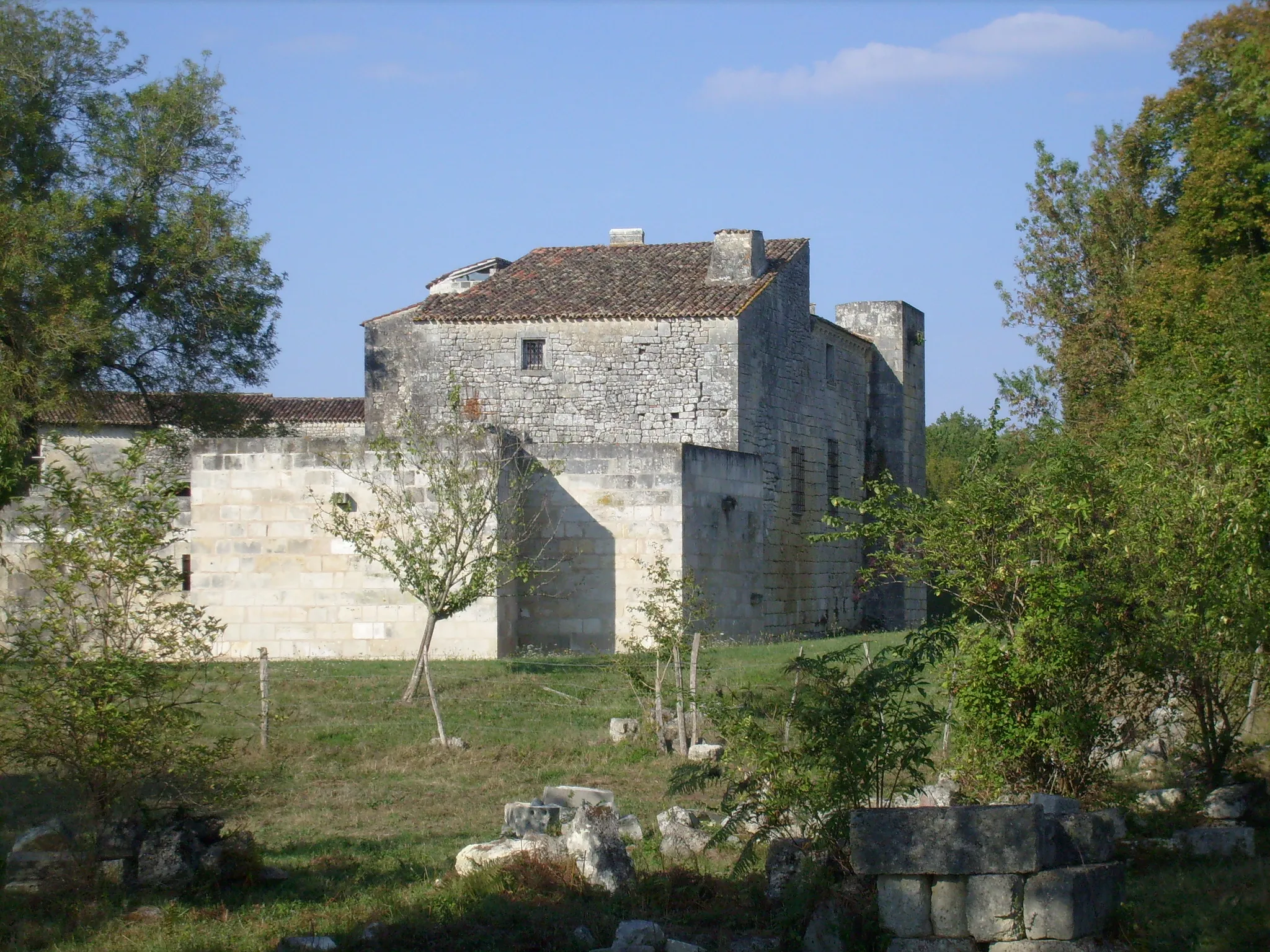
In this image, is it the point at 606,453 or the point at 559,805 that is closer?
the point at 559,805

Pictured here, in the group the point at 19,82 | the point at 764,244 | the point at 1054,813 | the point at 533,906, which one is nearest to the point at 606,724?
the point at 533,906

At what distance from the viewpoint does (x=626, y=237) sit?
30.7m

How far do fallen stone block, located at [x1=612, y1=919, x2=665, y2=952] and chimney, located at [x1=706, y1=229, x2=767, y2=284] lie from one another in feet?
67.1

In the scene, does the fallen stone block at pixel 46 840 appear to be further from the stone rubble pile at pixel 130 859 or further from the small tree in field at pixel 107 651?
the small tree in field at pixel 107 651

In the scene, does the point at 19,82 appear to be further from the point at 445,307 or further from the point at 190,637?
the point at 190,637

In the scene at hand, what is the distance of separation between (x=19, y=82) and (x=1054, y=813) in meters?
25.1

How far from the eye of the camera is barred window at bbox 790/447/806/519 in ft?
92.5

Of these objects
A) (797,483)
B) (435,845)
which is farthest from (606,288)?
(435,845)

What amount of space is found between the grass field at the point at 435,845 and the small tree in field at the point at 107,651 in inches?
31.2

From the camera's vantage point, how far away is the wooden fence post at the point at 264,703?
507 inches

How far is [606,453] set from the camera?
21.5 m

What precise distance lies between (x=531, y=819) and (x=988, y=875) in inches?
150

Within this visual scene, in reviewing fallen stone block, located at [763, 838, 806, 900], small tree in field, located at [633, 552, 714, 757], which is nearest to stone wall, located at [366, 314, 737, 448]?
small tree in field, located at [633, 552, 714, 757]

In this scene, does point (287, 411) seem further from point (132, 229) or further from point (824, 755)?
point (824, 755)
